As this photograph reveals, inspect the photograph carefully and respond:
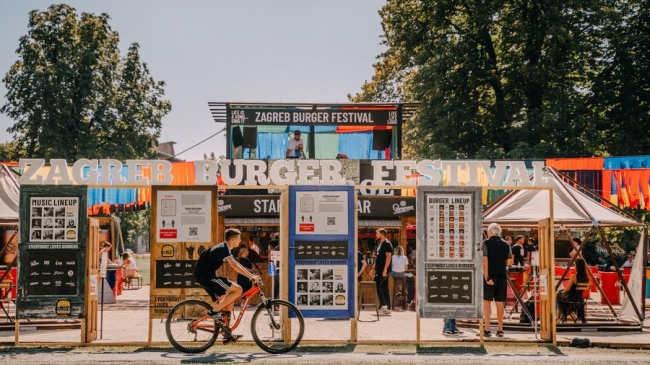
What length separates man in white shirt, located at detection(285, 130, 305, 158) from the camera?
25.0m

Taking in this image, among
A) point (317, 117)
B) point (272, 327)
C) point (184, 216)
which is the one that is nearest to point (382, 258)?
point (272, 327)

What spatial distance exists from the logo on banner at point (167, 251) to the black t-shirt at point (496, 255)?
17.4ft

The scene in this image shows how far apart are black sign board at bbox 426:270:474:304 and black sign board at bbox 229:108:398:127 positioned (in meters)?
12.4

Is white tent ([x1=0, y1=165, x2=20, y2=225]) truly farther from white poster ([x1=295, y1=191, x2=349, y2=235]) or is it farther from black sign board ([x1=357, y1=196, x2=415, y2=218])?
black sign board ([x1=357, y1=196, x2=415, y2=218])

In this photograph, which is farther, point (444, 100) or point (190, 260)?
point (444, 100)

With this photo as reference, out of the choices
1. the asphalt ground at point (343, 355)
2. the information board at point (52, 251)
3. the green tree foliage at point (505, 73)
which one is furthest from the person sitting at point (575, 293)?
the green tree foliage at point (505, 73)

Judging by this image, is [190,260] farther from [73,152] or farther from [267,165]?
[73,152]

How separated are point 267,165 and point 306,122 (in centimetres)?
1172

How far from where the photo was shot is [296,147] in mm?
25062

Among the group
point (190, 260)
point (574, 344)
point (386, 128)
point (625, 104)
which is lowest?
point (574, 344)

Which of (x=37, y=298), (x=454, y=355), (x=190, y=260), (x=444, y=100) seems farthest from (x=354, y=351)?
(x=444, y=100)

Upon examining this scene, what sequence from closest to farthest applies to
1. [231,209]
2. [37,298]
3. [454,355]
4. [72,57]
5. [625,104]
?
[454,355], [37,298], [231,209], [625,104], [72,57]

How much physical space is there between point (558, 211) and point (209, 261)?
885 centimetres

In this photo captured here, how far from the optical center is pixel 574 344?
13.6 m
